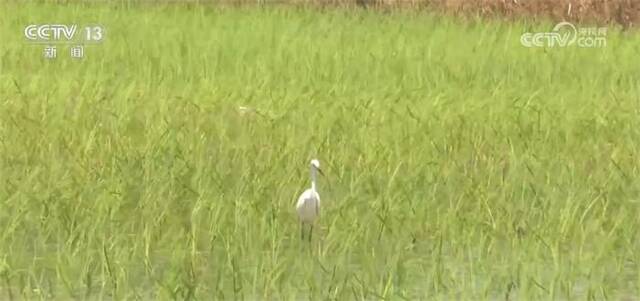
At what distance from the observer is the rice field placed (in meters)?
4.49

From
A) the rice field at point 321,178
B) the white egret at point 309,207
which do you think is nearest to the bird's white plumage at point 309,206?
the white egret at point 309,207

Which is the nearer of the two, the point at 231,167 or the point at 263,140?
the point at 231,167

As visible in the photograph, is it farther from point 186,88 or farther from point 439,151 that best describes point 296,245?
point 186,88

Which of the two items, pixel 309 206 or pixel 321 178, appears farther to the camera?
pixel 321 178

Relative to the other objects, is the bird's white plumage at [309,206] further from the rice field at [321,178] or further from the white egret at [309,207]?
the rice field at [321,178]

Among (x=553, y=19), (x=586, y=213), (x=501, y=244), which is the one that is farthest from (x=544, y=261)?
(x=553, y=19)

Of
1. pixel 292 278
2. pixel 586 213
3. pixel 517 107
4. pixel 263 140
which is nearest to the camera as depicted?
pixel 292 278

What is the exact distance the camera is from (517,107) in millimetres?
7207

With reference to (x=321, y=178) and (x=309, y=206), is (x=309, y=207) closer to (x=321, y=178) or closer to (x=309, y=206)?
(x=309, y=206)

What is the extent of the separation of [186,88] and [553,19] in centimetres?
654

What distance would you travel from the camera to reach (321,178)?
227 inches

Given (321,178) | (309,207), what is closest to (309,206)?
(309,207)

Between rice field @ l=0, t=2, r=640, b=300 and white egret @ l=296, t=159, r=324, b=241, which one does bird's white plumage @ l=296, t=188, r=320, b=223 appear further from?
rice field @ l=0, t=2, r=640, b=300

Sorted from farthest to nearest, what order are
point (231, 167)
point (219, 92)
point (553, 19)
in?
1. point (553, 19)
2. point (219, 92)
3. point (231, 167)
